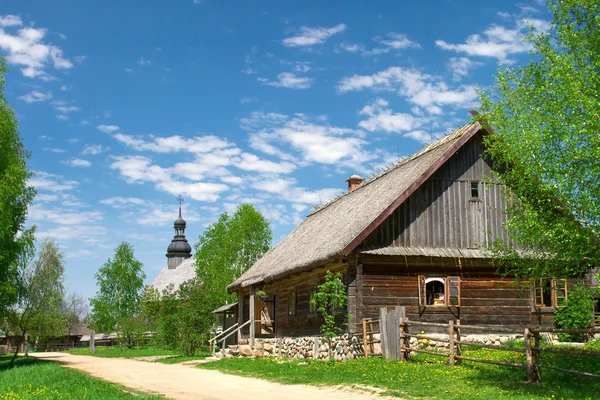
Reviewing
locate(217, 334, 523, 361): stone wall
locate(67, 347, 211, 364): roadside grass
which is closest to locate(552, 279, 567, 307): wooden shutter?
locate(217, 334, 523, 361): stone wall

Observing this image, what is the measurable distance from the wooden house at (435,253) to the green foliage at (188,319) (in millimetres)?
8507

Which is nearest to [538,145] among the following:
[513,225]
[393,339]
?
[513,225]

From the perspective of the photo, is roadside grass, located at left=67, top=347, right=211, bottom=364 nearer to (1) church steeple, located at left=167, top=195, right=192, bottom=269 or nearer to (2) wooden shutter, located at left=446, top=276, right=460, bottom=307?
(2) wooden shutter, located at left=446, top=276, right=460, bottom=307

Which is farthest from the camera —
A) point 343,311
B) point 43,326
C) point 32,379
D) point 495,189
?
point 43,326

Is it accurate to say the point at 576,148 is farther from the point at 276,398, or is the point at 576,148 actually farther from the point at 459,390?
the point at 276,398

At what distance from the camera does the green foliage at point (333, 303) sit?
70.8 ft

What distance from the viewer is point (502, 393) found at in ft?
42.3

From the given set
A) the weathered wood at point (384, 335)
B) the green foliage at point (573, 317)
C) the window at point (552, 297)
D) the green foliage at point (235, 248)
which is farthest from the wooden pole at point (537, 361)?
the green foliage at point (235, 248)

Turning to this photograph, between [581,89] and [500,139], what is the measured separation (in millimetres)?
2903

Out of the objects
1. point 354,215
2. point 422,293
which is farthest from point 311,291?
point 422,293

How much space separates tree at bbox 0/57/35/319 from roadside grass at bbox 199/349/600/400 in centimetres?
1200

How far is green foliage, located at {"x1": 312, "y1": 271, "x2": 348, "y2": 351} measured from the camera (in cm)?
2158

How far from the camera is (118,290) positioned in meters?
66.5

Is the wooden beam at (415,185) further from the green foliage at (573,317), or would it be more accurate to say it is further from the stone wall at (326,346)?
the green foliage at (573,317)
